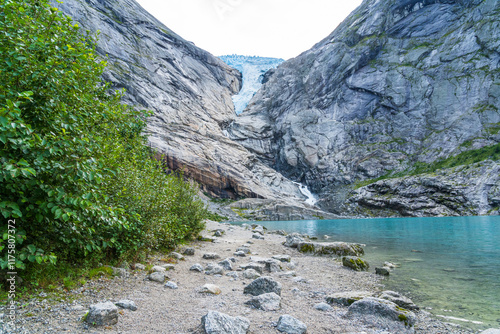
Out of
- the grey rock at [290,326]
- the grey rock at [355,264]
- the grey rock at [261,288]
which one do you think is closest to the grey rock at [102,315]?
the grey rock at [290,326]

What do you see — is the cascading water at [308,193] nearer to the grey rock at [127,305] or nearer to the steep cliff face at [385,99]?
the steep cliff face at [385,99]

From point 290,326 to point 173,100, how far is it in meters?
138

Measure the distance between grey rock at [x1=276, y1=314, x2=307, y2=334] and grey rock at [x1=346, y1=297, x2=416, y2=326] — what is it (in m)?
2.37

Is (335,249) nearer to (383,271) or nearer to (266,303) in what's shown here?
(383,271)

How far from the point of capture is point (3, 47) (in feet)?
16.6

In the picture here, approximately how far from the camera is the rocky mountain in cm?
11106

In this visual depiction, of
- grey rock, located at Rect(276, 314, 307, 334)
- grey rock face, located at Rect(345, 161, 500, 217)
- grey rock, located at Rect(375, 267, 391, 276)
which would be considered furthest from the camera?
grey rock face, located at Rect(345, 161, 500, 217)

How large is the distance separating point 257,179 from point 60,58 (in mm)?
121883

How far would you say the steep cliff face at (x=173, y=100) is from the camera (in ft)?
366

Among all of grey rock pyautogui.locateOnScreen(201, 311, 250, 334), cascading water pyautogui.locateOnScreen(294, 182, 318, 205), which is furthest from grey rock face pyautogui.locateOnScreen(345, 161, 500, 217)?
grey rock pyautogui.locateOnScreen(201, 311, 250, 334)

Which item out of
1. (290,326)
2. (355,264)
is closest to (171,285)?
(290,326)

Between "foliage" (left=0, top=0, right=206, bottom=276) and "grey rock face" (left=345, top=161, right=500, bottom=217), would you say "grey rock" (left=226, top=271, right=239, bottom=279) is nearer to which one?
"foliage" (left=0, top=0, right=206, bottom=276)

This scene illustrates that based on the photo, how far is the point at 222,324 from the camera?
5578mm

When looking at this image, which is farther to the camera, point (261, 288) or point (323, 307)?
point (261, 288)
